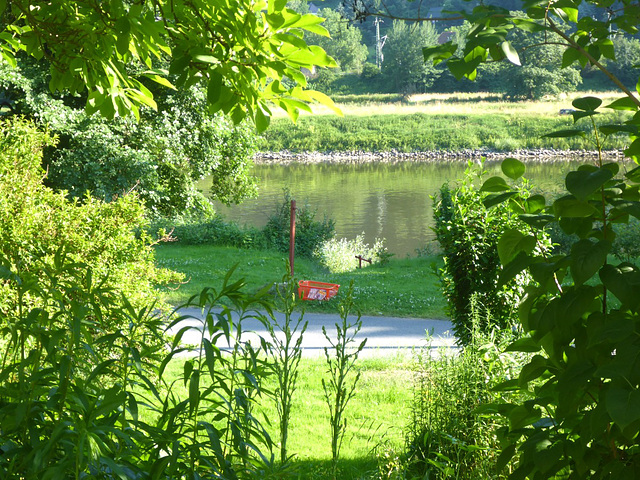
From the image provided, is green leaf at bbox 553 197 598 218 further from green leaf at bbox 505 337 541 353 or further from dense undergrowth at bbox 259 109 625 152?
dense undergrowth at bbox 259 109 625 152

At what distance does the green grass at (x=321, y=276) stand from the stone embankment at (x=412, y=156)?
3462 cm

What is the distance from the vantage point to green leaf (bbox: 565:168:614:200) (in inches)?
44.7

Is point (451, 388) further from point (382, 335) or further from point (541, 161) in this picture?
point (541, 161)

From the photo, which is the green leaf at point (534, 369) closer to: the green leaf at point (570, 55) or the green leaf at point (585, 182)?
the green leaf at point (585, 182)

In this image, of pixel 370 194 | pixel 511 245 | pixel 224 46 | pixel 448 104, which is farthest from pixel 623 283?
pixel 448 104

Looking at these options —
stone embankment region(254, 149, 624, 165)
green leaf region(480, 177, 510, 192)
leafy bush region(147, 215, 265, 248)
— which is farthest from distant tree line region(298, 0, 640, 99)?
green leaf region(480, 177, 510, 192)

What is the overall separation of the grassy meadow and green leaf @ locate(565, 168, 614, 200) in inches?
1948

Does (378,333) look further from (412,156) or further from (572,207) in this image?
(412,156)

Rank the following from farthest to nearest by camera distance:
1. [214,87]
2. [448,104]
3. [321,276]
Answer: [448,104] → [321,276] → [214,87]

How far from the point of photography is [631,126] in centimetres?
138

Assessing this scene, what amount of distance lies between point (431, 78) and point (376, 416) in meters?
74.2

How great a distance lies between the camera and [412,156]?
51781 millimetres

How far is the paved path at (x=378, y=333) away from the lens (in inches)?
294

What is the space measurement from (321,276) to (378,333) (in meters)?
3.45
